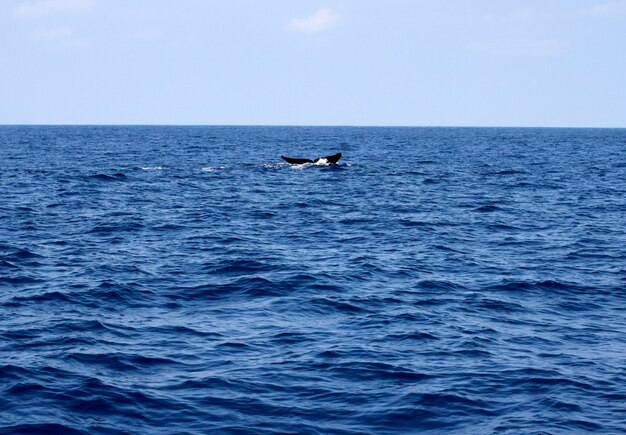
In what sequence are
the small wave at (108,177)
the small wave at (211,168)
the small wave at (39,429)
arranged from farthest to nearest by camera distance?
the small wave at (211,168) → the small wave at (108,177) → the small wave at (39,429)

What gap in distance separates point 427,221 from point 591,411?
26.3 meters

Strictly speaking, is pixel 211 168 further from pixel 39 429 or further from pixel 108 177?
pixel 39 429

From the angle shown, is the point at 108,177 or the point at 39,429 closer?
the point at 39,429

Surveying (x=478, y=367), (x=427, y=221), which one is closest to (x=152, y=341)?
(x=478, y=367)

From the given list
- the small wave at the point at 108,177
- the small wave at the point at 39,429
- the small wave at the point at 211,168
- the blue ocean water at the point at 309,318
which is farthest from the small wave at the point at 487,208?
the small wave at the point at 39,429

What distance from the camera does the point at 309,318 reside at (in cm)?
2203

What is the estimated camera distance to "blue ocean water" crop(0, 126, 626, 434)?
15.2m

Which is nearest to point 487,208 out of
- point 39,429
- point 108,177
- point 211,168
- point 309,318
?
point 309,318

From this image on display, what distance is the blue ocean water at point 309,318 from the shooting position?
1524cm

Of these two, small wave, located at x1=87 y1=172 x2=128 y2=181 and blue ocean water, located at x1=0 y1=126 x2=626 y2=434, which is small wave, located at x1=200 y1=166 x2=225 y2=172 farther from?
blue ocean water, located at x1=0 y1=126 x2=626 y2=434

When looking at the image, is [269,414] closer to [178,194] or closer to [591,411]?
[591,411]

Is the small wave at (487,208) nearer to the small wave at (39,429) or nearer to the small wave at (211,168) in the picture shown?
the small wave at (211,168)

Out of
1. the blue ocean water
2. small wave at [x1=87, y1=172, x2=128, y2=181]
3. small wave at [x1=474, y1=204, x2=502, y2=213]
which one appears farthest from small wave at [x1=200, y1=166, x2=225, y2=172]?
small wave at [x1=474, y1=204, x2=502, y2=213]

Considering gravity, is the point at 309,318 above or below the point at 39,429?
above
